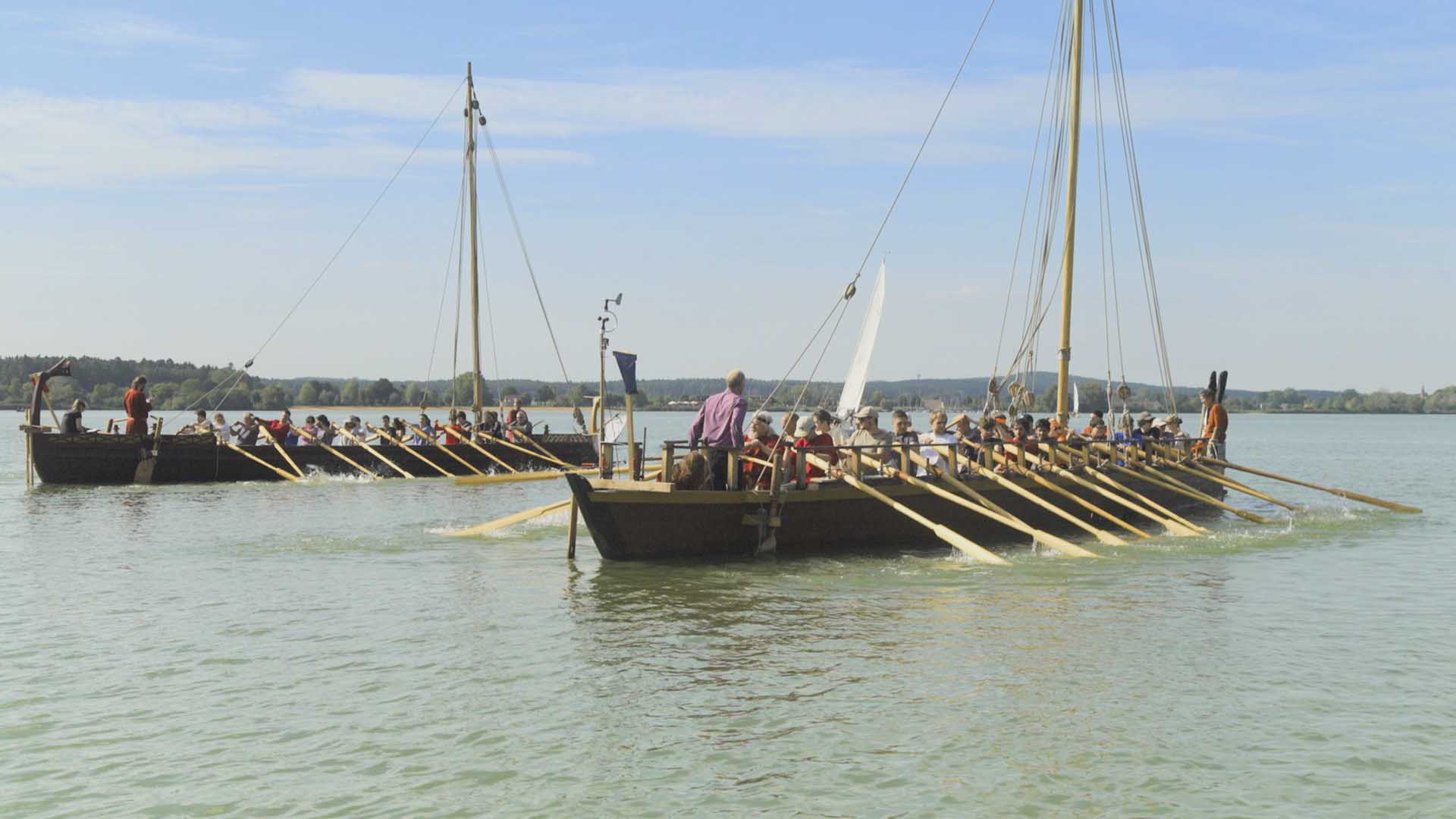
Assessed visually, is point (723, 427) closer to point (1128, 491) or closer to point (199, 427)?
point (1128, 491)

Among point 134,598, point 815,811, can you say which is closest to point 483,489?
point 134,598

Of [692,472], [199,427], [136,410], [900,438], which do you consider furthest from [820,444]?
[199,427]

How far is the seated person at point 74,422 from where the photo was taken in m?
31.7

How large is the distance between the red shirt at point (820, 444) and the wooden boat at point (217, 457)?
65.4 ft

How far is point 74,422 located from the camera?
32219mm

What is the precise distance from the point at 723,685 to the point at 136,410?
26631mm

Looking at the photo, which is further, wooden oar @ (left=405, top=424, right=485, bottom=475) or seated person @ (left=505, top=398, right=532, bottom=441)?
seated person @ (left=505, top=398, right=532, bottom=441)

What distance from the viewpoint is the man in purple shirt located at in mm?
15430

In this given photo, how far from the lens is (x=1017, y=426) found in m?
22.2

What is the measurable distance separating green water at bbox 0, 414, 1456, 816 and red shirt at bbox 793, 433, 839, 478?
62.2 inches

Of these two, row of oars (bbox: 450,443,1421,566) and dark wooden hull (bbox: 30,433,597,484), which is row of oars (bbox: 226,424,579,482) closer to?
dark wooden hull (bbox: 30,433,597,484)

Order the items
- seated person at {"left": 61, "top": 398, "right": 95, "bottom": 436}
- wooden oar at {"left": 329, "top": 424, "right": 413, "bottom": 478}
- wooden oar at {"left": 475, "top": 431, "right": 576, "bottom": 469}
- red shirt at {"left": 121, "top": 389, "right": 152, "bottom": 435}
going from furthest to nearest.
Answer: wooden oar at {"left": 475, "top": 431, "right": 576, "bottom": 469}
wooden oar at {"left": 329, "top": 424, "right": 413, "bottom": 478}
seated person at {"left": 61, "top": 398, "right": 95, "bottom": 436}
red shirt at {"left": 121, "top": 389, "right": 152, "bottom": 435}

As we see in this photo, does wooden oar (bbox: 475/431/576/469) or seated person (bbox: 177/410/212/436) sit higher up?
seated person (bbox: 177/410/212/436)

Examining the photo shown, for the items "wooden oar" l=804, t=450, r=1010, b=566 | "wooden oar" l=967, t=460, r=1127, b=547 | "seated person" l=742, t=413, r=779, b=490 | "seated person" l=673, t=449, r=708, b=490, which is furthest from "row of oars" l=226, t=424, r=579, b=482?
"seated person" l=673, t=449, r=708, b=490
